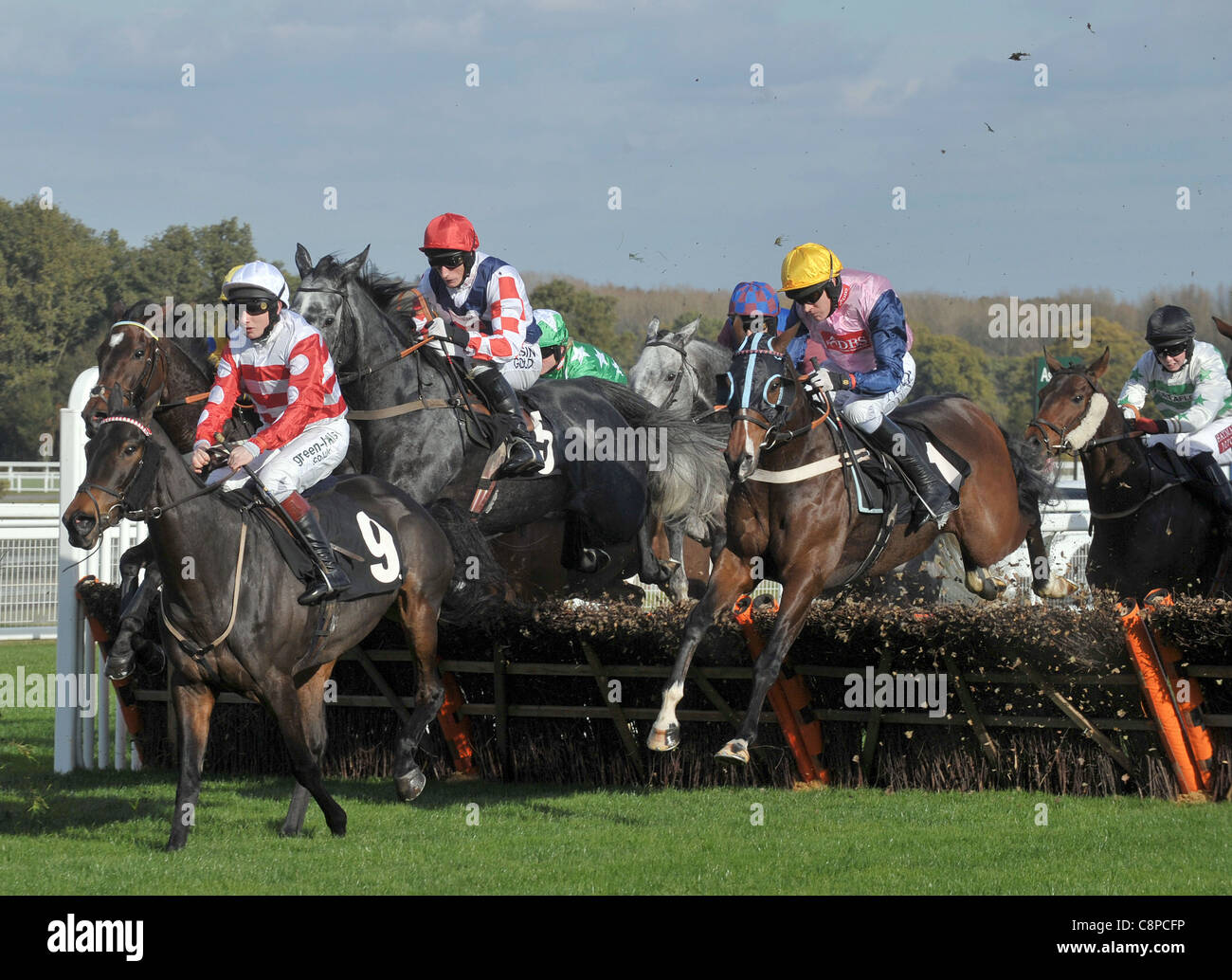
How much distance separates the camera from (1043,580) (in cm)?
814

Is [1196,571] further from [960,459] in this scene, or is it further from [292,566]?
[292,566]

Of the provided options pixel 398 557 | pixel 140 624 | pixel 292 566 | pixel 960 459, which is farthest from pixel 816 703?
pixel 140 624

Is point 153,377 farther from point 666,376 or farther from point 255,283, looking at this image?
point 666,376

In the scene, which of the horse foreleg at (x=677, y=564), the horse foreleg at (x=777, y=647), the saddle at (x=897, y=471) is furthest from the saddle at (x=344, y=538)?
the horse foreleg at (x=677, y=564)

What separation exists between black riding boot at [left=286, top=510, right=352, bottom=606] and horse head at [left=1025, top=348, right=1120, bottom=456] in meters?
3.85

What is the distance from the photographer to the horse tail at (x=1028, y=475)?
8.23 m

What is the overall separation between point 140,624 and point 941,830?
385 cm

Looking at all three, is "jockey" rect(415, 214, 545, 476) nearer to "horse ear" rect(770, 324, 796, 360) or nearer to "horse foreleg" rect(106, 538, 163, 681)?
"horse foreleg" rect(106, 538, 163, 681)

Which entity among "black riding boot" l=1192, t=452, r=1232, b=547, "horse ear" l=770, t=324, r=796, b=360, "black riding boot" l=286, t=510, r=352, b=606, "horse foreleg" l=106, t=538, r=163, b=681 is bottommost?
"horse foreleg" l=106, t=538, r=163, b=681

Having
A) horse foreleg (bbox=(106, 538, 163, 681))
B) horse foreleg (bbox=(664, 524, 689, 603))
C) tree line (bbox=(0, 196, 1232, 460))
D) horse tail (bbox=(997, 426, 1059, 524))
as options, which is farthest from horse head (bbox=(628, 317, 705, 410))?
tree line (bbox=(0, 196, 1232, 460))

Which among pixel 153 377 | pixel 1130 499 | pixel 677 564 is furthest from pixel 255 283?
pixel 1130 499

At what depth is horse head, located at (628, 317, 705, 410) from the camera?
1057cm

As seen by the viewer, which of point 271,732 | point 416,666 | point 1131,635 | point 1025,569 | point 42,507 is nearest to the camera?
point 1131,635

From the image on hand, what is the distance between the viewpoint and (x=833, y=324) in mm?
7355
